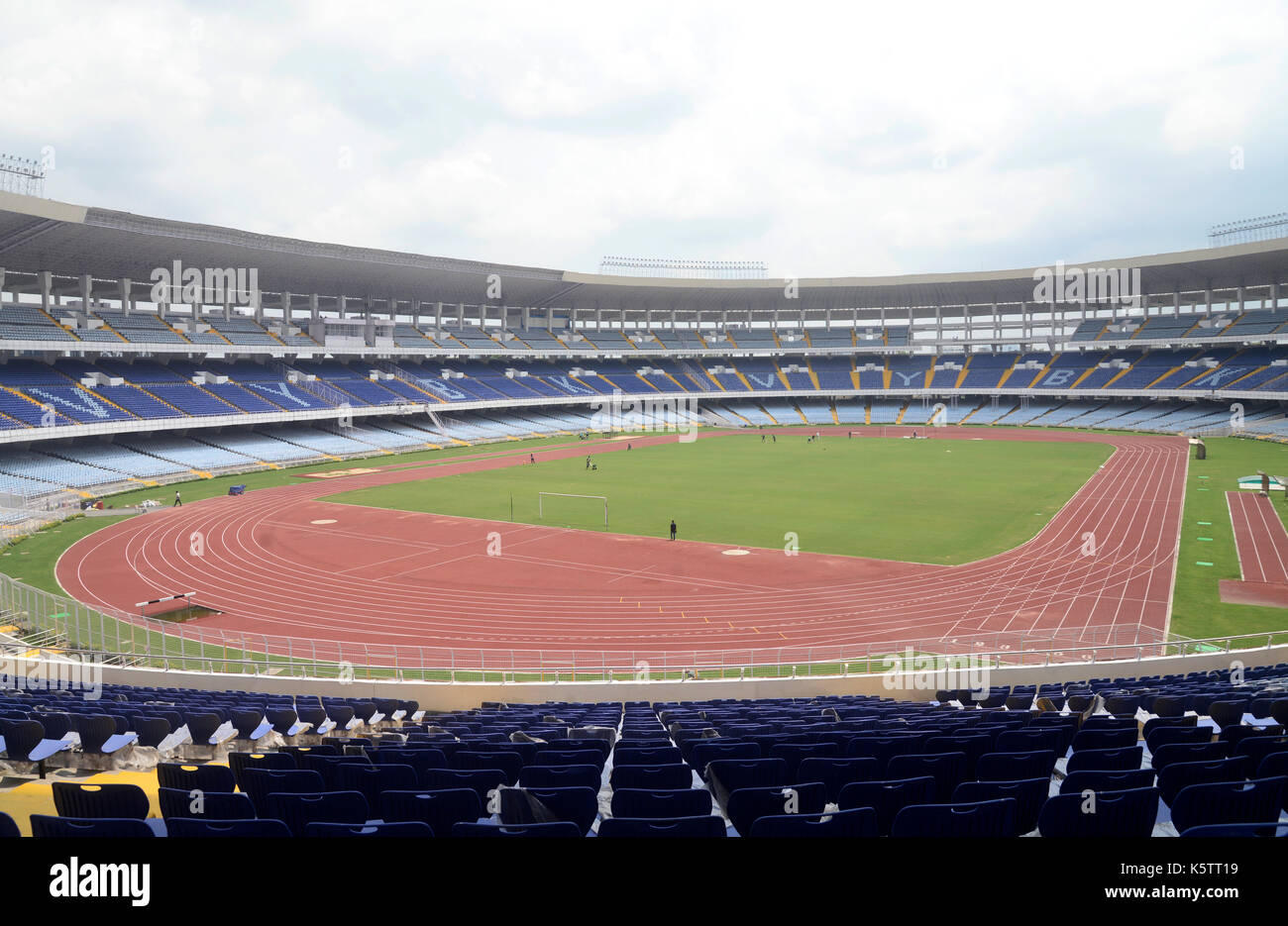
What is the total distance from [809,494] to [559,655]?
2685cm

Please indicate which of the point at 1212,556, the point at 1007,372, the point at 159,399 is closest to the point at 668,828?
the point at 1212,556

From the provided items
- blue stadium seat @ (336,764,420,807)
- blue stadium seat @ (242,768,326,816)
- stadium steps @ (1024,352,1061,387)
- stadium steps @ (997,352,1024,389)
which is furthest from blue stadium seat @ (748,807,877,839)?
stadium steps @ (997,352,1024,389)

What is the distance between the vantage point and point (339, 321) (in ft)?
261

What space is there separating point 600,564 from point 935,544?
13129mm

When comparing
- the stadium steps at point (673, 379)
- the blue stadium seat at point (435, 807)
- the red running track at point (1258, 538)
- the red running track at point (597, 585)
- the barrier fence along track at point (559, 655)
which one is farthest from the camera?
the stadium steps at point (673, 379)

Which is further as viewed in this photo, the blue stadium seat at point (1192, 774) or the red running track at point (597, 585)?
Answer: the red running track at point (597, 585)

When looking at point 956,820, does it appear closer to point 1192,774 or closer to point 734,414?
point 1192,774

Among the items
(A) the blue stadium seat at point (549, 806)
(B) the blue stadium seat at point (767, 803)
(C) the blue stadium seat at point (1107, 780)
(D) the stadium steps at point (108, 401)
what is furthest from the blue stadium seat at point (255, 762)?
(D) the stadium steps at point (108, 401)

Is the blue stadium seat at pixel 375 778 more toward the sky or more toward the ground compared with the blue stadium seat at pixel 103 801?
more toward the ground

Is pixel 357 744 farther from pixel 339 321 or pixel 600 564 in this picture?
pixel 339 321

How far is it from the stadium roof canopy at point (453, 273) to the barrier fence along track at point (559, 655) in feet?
122

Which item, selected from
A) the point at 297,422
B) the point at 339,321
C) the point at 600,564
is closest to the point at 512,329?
the point at 339,321

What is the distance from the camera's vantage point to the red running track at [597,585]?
21781mm

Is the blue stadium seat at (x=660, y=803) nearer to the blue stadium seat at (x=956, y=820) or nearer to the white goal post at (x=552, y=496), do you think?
the blue stadium seat at (x=956, y=820)
